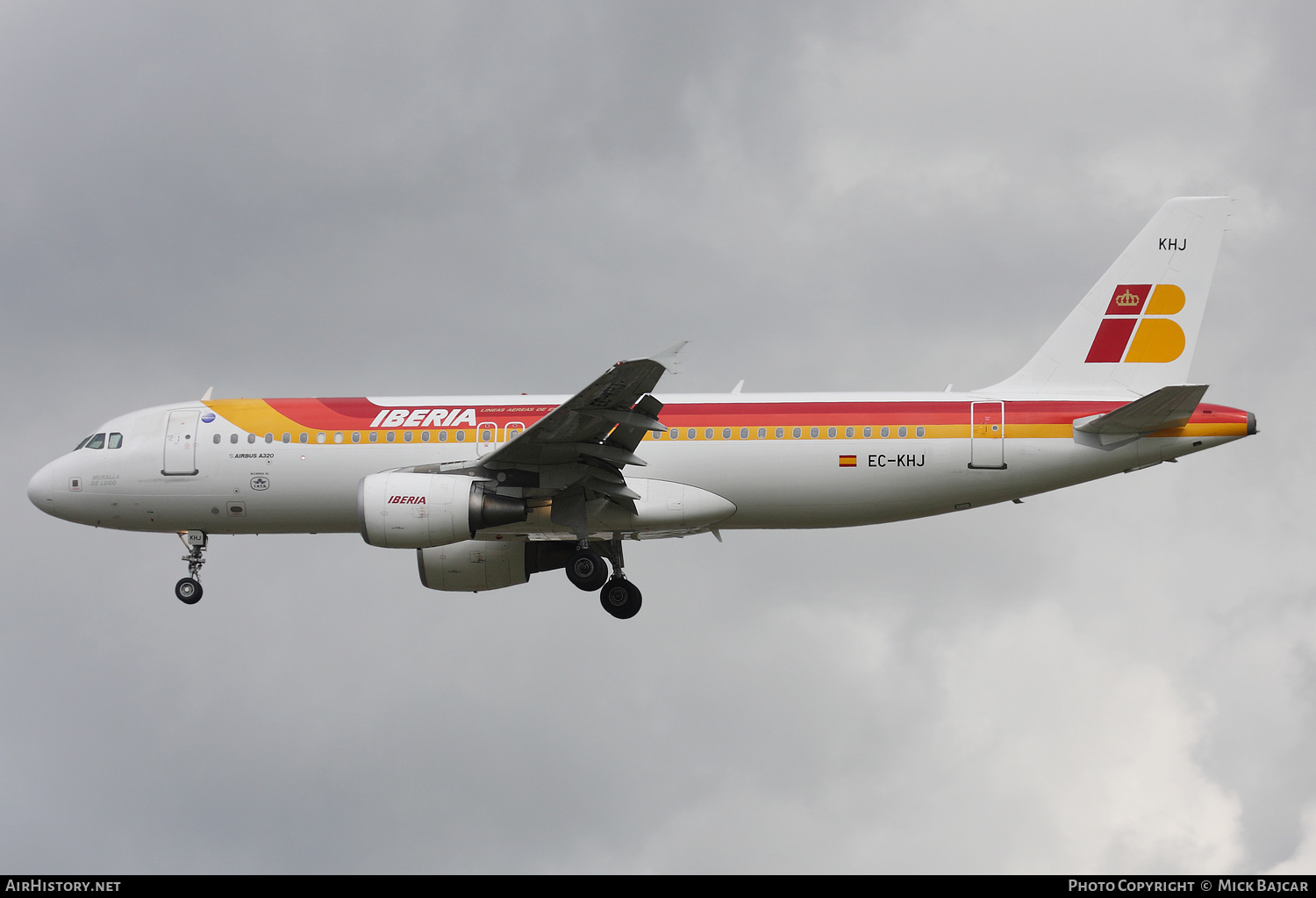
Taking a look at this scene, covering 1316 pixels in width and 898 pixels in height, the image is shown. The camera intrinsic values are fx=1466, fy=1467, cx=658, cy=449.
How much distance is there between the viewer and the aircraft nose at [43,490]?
3275cm

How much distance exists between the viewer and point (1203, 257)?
3241 centimetres

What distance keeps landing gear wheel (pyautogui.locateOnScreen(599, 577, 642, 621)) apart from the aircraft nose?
12575mm

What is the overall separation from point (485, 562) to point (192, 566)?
21.3ft

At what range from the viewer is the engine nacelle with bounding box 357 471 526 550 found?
28.5 metres

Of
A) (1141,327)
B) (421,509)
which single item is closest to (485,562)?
(421,509)

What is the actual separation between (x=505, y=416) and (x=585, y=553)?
11.2ft

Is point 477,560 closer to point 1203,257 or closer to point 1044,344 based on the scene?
point 1044,344

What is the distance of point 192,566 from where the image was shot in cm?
3262

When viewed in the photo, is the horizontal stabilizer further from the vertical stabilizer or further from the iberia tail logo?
the iberia tail logo

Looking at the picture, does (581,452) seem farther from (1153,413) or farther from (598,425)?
(1153,413)

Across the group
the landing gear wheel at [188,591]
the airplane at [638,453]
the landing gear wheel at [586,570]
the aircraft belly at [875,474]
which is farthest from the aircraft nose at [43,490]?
the aircraft belly at [875,474]

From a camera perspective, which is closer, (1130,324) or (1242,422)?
(1242,422)
